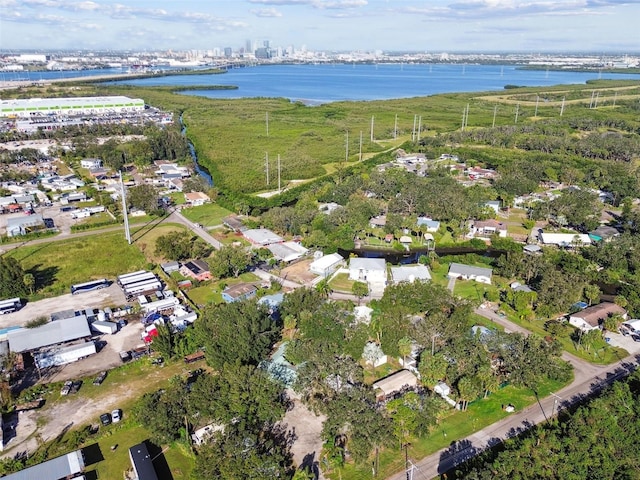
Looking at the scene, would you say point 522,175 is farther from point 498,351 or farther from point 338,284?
point 498,351

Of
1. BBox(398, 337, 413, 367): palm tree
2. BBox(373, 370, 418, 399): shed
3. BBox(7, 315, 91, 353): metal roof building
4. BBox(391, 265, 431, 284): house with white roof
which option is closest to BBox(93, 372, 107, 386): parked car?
BBox(7, 315, 91, 353): metal roof building

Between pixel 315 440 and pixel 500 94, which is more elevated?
pixel 500 94

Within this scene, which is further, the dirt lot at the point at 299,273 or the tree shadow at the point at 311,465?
the dirt lot at the point at 299,273

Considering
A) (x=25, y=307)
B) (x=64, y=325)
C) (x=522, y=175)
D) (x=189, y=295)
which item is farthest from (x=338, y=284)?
(x=522, y=175)

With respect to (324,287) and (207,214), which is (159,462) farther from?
(207,214)

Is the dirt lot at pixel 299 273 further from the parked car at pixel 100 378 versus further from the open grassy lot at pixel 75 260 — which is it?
the parked car at pixel 100 378

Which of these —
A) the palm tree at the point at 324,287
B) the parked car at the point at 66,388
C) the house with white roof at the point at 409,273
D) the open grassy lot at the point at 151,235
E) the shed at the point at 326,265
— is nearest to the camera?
the parked car at the point at 66,388

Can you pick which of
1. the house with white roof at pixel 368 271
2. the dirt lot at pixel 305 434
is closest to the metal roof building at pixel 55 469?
the dirt lot at pixel 305 434
